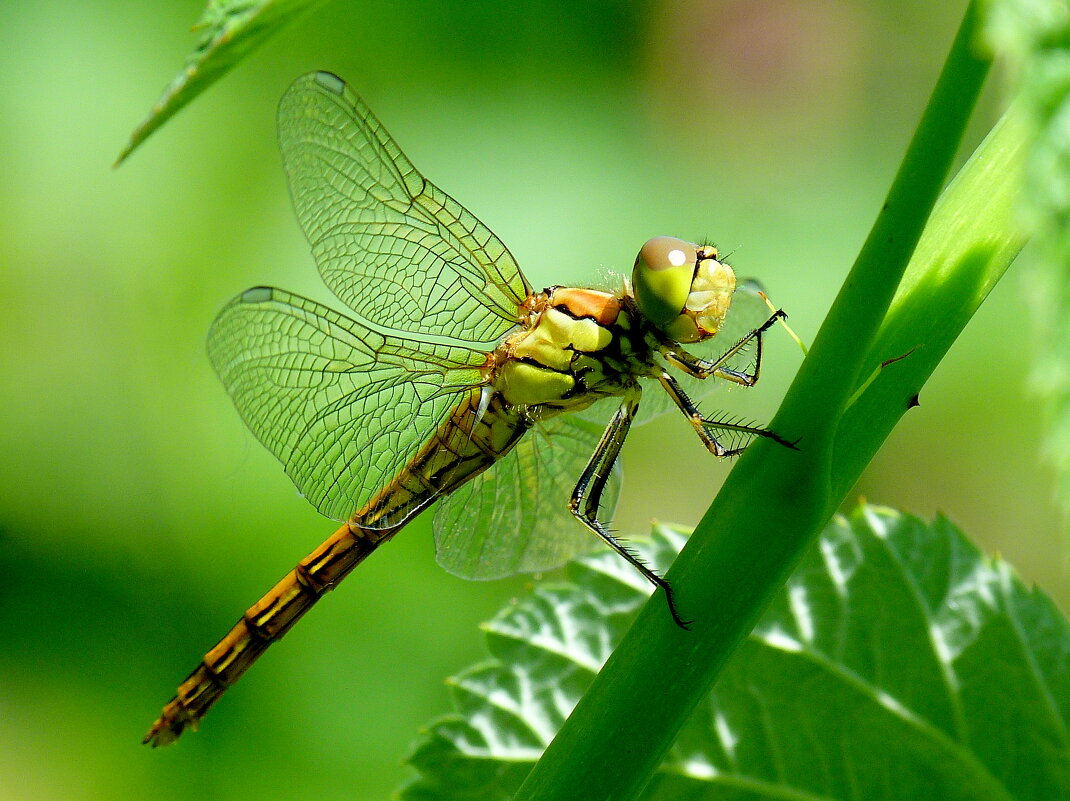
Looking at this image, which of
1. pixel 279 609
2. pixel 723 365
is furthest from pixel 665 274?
pixel 279 609

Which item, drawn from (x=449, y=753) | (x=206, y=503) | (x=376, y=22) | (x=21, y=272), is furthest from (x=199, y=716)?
(x=376, y=22)

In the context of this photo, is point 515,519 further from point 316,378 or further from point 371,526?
point 316,378

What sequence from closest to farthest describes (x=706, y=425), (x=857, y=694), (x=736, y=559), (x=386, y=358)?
1. (x=736, y=559)
2. (x=857, y=694)
3. (x=706, y=425)
4. (x=386, y=358)

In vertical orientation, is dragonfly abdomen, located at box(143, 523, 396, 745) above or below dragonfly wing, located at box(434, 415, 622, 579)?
above

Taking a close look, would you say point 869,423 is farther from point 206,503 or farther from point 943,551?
point 206,503

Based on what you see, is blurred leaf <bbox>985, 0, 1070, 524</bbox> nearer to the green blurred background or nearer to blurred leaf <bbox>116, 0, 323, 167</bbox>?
blurred leaf <bbox>116, 0, 323, 167</bbox>

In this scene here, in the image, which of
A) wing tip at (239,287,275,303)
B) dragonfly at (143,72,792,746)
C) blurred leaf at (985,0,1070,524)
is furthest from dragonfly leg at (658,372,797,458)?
blurred leaf at (985,0,1070,524)

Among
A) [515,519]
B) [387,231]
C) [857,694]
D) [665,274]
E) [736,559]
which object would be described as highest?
[387,231]
